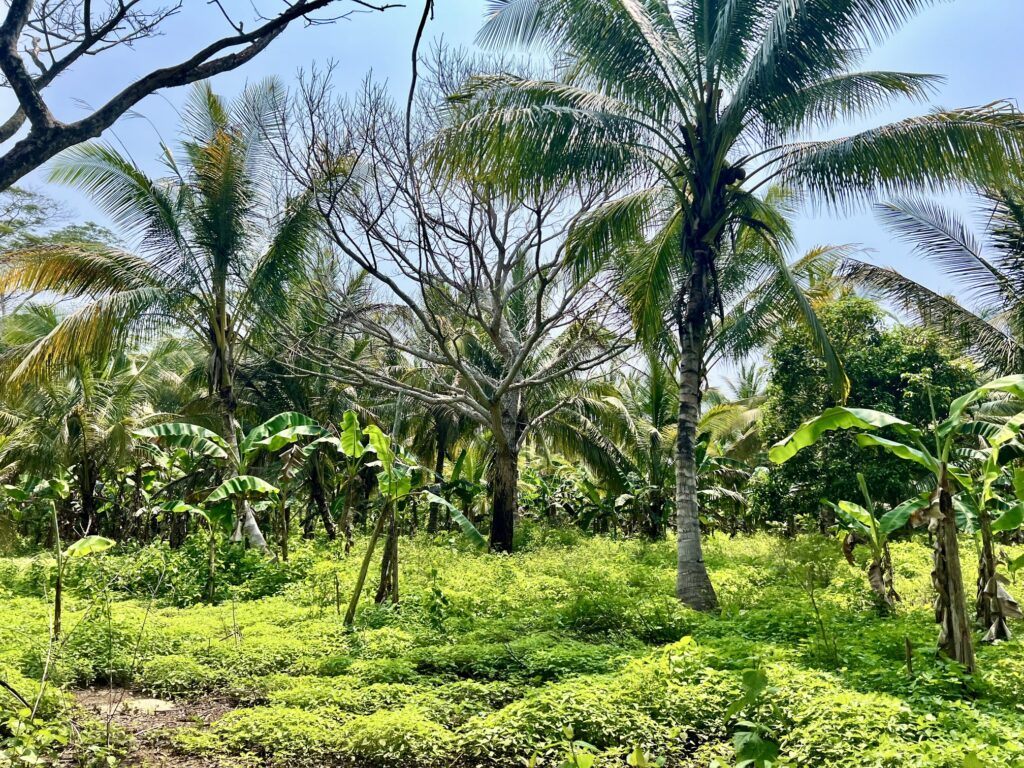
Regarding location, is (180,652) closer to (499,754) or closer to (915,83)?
(499,754)

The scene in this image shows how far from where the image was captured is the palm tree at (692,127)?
8.06m

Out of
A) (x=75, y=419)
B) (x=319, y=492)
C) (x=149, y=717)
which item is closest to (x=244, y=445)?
(x=149, y=717)

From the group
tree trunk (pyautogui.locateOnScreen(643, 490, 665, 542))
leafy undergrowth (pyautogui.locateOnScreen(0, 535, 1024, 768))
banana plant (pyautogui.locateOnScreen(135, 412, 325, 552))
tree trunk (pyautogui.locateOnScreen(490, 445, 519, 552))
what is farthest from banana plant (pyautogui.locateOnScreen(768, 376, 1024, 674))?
tree trunk (pyautogui.locateOnScreen(643, 490, 665, 542))

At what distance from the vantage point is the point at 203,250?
12.9 metres

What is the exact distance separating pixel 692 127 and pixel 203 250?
28.5ft

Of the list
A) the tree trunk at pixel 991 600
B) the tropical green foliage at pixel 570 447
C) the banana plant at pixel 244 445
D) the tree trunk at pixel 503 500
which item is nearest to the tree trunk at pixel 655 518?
the tropical green foliage at pixel 570 447

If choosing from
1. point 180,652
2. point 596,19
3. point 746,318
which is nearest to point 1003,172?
point 596,19

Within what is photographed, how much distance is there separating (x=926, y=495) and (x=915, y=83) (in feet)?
17.2

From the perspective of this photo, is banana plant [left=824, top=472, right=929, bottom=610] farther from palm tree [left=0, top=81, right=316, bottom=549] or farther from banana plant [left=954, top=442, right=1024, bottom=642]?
palm tree [left=0, top=81, right=316, bottom=549]

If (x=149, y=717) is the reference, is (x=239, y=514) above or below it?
above

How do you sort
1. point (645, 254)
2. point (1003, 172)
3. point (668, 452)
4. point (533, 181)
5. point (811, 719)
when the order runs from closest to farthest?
point (811, 719), point (1003, 172), point (533, 181), point (645, 254), point (668, 452)

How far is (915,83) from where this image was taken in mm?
8391

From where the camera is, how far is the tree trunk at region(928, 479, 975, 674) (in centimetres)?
506

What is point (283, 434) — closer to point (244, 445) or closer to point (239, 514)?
→ point (244, 445)
